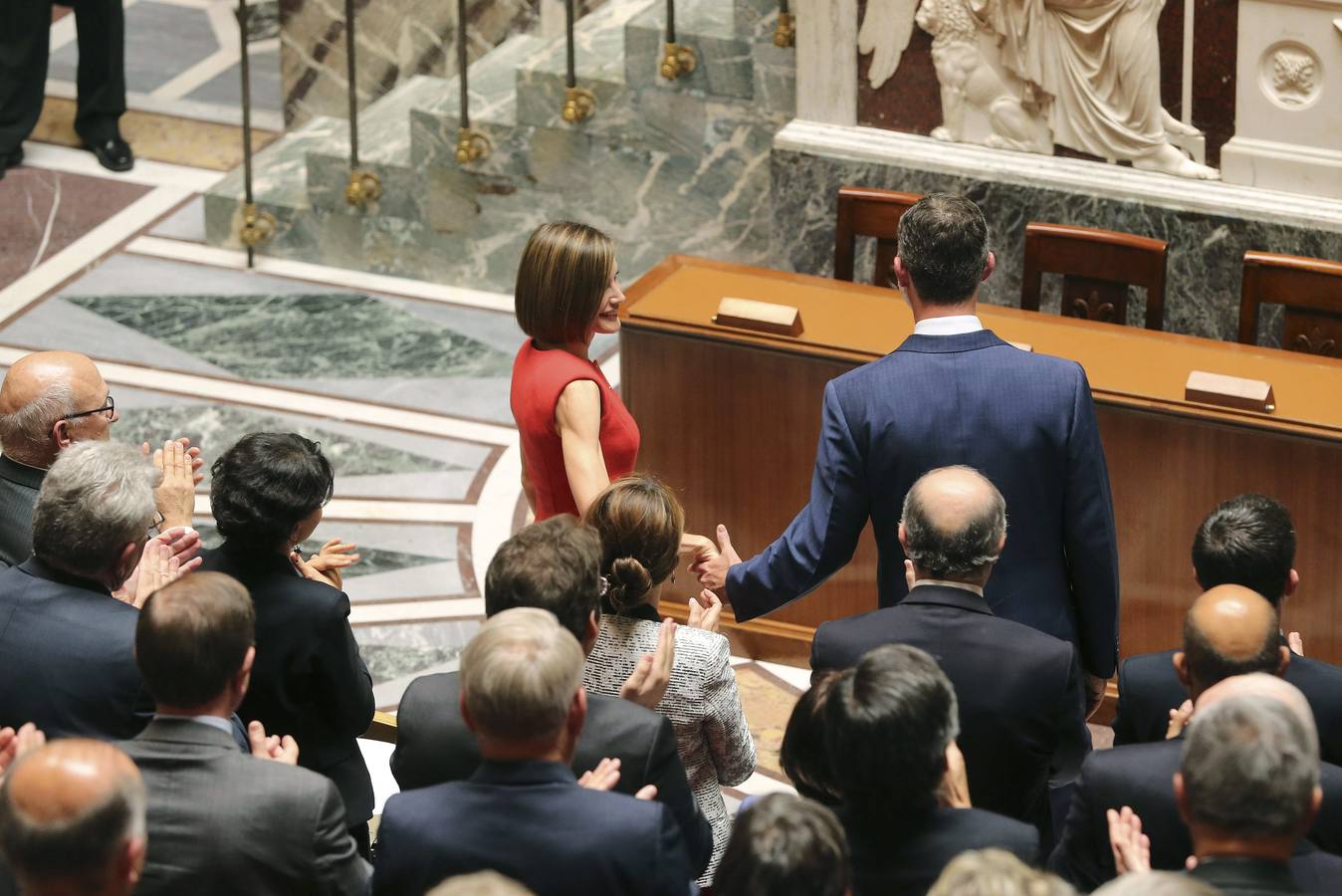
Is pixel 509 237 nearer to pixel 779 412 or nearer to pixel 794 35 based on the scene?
pixel 794 35

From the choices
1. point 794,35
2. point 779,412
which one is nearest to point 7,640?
point 779,412

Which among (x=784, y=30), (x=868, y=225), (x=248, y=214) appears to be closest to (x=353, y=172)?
(x=248, y=214)

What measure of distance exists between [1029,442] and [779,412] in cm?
164

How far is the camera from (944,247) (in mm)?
3508

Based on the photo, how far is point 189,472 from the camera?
3871 millimetres

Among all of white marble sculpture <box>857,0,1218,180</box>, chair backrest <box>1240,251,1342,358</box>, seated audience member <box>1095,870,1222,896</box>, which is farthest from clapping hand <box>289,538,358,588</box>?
white marble sculpture <box>857,0,1218,180</box>

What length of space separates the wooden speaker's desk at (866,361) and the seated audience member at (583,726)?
2115 millimetres

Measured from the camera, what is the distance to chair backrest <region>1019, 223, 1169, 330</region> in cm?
536

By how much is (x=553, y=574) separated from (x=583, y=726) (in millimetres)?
225

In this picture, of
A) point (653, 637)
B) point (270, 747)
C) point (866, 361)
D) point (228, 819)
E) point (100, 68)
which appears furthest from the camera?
point (100, 68)

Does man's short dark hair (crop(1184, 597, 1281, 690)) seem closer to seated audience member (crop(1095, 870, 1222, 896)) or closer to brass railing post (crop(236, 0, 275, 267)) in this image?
seated audience member (crop(1095, 870, 1222, 896))

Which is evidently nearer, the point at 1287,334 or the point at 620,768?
the point at 620,768

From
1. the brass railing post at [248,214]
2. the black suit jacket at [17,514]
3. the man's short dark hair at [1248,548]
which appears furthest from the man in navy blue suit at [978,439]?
the brass railing post at [248,214]

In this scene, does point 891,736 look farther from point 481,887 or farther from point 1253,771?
point 481,887
